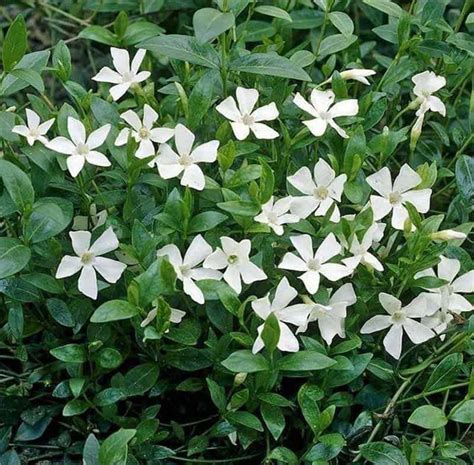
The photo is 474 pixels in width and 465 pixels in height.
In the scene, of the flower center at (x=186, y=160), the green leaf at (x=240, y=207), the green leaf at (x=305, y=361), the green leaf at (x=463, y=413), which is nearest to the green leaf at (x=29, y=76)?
the flower center at (x=186, y=160)

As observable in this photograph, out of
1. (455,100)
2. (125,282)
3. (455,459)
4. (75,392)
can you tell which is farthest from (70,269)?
(455,100)

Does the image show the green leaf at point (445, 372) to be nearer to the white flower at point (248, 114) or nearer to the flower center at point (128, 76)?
the white flower at point (248, 114)

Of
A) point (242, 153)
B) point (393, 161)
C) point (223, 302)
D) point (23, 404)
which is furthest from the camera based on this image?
point (393, 161)

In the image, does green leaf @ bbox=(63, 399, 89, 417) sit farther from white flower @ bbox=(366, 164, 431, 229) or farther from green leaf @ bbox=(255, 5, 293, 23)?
green leaf @ bbox=(255, 5, 293, 23)

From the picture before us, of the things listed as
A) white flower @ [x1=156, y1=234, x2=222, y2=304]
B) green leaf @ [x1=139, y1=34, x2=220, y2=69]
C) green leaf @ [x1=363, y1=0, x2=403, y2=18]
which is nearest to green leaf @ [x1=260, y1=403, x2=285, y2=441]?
white flower @ [x1=156, y1=234, x2=222, y2=304]

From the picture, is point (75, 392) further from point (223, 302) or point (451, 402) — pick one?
point (451, 402)
